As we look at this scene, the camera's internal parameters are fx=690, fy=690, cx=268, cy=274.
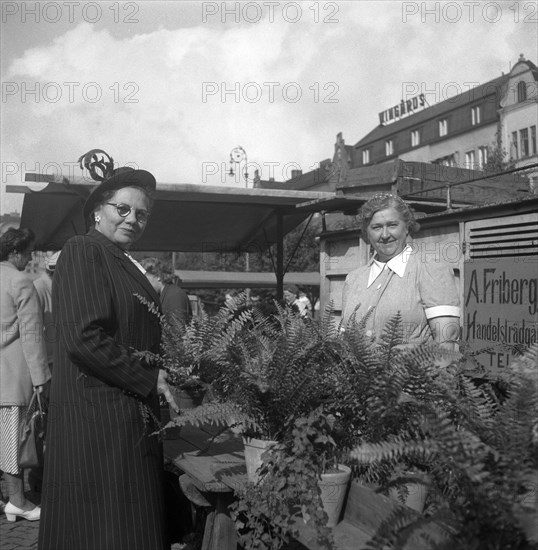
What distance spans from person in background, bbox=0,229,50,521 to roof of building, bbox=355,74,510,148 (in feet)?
121

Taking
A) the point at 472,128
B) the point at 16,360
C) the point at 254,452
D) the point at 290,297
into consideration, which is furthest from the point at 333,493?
the point at 472,128

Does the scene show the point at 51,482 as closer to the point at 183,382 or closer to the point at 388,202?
the point at 183,382

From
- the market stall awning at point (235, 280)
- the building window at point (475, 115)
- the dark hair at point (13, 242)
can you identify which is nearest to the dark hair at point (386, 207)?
the dark hair at point (13, 242)

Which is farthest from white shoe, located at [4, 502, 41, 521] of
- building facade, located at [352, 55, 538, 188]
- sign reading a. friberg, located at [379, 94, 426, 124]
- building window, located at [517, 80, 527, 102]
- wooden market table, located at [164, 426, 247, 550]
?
sign reading a. friberg, located at [379, 94, 426, 124]

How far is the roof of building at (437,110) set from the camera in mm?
44375

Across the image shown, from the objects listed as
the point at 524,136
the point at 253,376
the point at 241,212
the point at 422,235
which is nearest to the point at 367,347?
the point at 253,376

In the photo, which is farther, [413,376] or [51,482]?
[51,482]

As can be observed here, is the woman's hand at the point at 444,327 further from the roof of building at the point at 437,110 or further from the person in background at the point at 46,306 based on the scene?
the roof of building at the point at 437,110

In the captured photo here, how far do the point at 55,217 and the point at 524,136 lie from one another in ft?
121

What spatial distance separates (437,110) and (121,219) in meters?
53.6

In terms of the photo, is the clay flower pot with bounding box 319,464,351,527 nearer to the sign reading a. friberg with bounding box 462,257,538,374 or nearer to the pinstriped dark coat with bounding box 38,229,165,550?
the pinstriped dark coat with bounding box 38,229,165,550

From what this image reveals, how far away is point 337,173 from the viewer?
8.41 meters

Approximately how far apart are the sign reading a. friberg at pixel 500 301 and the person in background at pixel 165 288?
2126 mm

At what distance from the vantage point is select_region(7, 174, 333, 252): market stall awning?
6.54 metres
